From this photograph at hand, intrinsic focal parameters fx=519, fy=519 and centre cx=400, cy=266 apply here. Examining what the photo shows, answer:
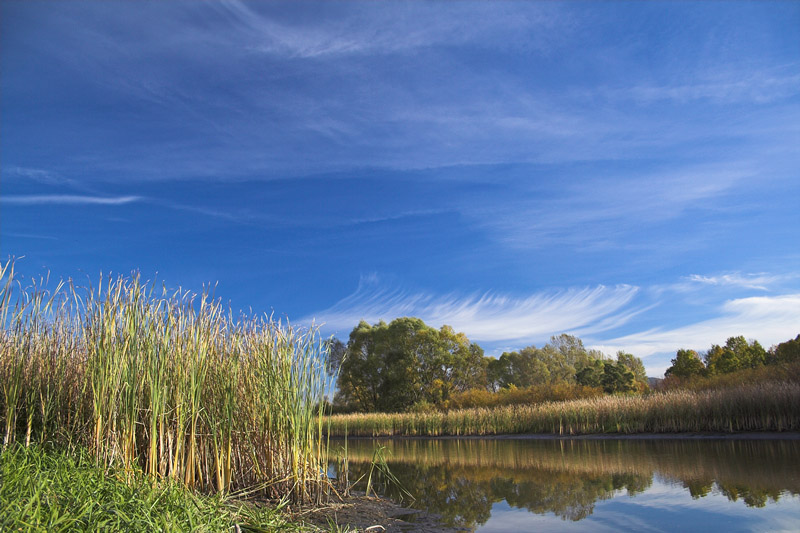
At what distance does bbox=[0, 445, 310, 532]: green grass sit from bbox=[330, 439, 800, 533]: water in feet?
8.61

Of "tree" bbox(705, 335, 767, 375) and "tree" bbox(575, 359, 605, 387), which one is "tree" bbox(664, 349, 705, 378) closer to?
"tree" bbox(705, 335, 767, 375)

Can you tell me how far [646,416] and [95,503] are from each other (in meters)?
17.0

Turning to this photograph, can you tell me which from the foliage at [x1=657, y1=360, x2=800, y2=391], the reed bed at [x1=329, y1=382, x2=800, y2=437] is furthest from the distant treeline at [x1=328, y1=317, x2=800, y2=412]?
the foliage at [x1=657, y1=360, x2=800, y2=391]

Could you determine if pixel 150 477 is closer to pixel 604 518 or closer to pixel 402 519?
pixel 402 519

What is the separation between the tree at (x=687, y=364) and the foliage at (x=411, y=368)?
1314 cm

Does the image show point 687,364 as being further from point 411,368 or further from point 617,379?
point 411,368

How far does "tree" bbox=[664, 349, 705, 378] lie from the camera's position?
32188 millimetres

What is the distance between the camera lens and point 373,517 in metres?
5.54

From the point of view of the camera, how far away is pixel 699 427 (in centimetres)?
1544

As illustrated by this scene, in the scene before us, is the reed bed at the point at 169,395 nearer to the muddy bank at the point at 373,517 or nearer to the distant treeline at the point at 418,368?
the muddy bank at the point at 373,517

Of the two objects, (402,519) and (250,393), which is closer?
(402,519)

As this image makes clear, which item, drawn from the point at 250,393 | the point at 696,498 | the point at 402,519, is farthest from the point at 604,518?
the point at 250,393

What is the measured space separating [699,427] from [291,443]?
1414 cm

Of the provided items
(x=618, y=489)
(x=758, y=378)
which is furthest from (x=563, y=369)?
(x=618, y=489)
